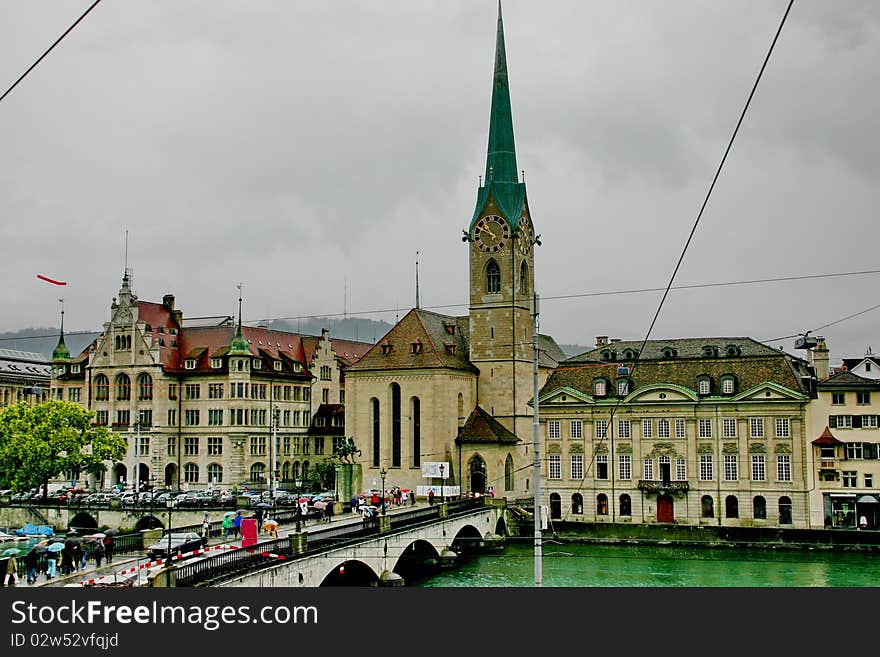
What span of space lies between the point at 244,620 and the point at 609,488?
52216 mm

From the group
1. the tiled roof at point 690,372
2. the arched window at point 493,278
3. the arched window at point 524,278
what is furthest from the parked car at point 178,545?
the arched window at point 524,278

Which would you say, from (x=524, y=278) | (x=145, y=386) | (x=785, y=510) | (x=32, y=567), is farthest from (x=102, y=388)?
(x=32, y=567)

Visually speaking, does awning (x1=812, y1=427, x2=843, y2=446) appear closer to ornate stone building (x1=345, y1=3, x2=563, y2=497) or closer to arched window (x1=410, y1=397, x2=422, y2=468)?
ornate stone building (x1=345, y1=3, x2=563, y2=497)

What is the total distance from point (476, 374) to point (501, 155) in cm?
1614

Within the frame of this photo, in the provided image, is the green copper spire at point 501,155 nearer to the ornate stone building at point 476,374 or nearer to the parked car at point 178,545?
the ornate stone building at point 476,374

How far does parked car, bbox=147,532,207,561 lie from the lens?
3747 centimetres

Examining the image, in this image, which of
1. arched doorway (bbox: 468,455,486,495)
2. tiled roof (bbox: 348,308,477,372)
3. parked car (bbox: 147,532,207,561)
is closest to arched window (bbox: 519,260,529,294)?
tiled roof (bbox: 348,308,477,372)

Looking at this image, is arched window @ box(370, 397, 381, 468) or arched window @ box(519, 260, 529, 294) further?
arched window @ box(519, 260, 529, 294)

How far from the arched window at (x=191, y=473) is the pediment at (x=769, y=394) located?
131 ft

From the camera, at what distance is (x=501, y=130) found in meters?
81.4

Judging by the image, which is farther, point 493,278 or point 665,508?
point 493,278

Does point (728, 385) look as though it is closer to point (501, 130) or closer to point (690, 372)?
point (690, 372)

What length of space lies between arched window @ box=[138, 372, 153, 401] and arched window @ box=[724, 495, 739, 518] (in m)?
42.5

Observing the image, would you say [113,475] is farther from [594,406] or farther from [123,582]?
[123,582]
